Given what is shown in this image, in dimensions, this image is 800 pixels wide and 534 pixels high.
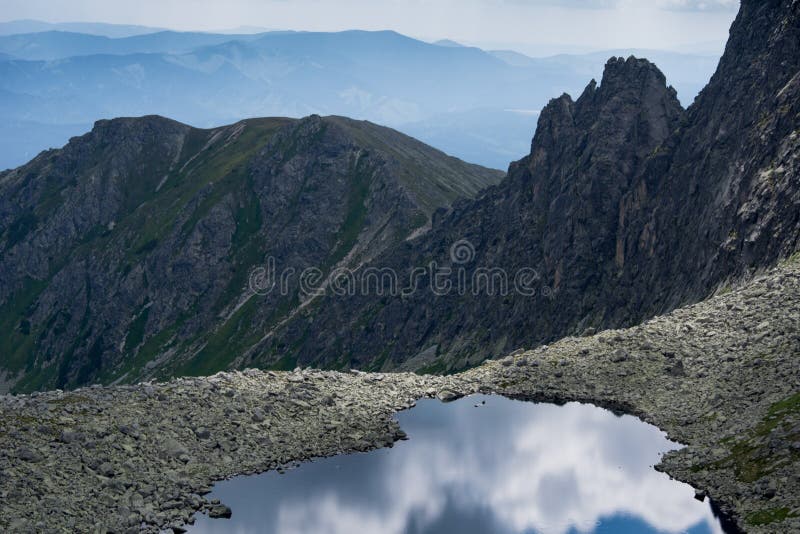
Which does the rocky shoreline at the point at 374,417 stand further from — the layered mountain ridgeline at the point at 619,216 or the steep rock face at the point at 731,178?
the steep rock face at the point at 731,178

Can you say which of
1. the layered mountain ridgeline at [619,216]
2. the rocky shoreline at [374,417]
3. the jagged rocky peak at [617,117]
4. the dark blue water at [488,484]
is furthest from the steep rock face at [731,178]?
the dark blue water at [488,484]

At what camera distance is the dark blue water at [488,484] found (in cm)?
5406

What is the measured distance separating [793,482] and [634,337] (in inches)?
1081

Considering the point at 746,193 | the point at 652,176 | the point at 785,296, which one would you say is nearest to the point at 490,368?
the point at 785,296

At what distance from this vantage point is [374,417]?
66.3m

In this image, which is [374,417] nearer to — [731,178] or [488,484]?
[488,484]

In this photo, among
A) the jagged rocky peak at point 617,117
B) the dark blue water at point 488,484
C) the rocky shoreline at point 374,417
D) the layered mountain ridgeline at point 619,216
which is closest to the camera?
the rocky shoreline at point 374,417

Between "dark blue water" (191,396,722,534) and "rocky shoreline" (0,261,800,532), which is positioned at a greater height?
"rocky shoreline" (0,261,800,532)

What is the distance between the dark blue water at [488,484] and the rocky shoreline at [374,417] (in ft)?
4.44

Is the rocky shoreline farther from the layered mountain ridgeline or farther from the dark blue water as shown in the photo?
the layered mountain ridgeline

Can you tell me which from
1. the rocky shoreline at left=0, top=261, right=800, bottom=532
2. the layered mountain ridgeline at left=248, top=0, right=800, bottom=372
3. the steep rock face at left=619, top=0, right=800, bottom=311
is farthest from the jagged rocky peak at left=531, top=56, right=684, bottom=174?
the rocky shoreline at left=0, top=261, right=800, bottom=532

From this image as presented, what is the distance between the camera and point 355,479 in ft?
194

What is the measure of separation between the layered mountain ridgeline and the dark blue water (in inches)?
810

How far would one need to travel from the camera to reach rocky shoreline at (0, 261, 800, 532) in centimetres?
4884
